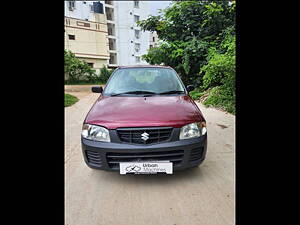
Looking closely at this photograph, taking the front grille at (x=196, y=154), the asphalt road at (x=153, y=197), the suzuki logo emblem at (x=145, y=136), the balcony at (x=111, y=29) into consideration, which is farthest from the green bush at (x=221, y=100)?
the balcony at (x=111, y=29)

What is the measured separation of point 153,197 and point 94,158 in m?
0.78

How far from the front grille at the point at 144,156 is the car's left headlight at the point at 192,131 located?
18cm

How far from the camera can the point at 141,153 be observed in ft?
6.24

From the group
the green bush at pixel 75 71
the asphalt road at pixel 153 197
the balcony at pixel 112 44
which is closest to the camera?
the asphalt road at pixel 153 197

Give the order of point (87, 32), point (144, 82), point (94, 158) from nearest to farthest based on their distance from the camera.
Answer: point (94, 158), point (144, 82), point (87, 32)

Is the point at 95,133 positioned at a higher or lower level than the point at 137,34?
lower

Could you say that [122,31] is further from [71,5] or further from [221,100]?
[221,100]

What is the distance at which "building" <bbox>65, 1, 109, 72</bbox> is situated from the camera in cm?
2067

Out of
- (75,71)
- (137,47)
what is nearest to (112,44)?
(137,47)

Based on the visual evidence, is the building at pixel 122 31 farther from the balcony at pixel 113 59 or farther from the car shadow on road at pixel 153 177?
the car shadow on road at pixel 153 177

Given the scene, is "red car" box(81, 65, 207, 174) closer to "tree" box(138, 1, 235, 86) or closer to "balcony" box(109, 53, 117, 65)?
"tree" box(138, 1, 235, 86)

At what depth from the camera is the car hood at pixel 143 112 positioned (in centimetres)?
193
